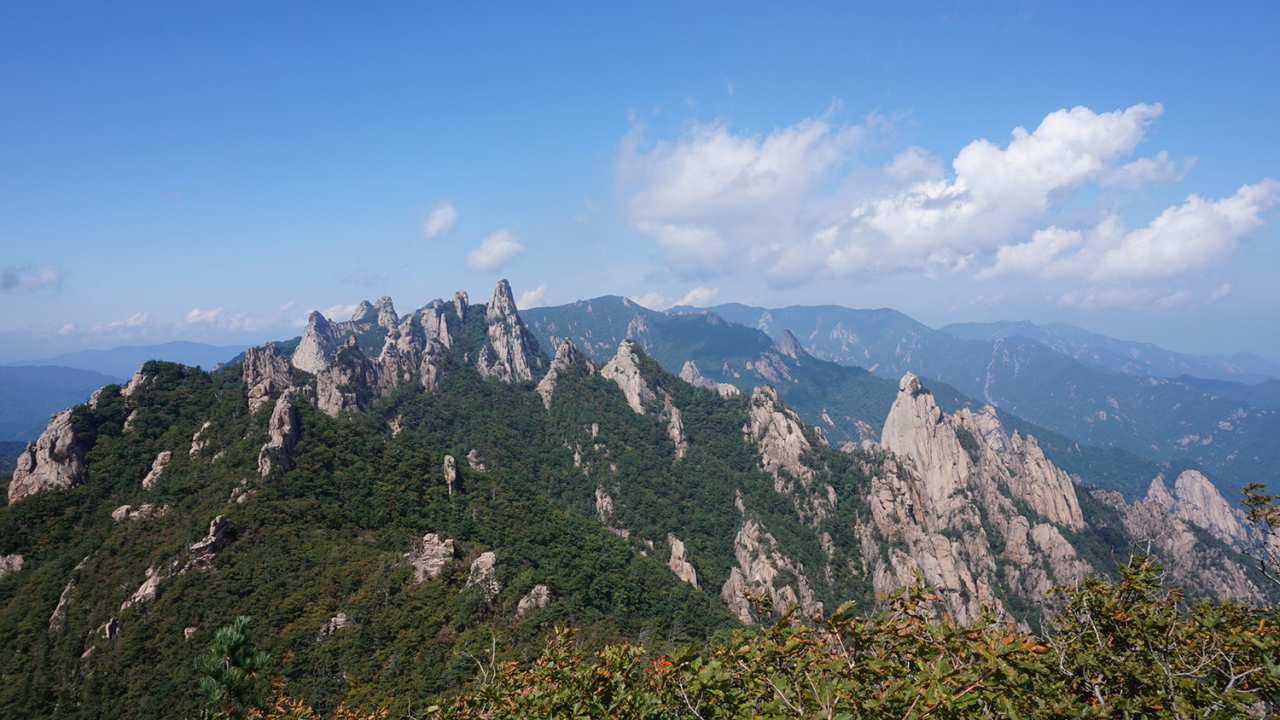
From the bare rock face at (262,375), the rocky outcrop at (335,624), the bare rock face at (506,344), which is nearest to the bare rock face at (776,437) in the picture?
the bare rock face at (506,344)

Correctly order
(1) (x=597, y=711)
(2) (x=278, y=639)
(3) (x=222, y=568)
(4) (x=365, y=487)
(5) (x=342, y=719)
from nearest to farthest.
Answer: (1) (x=597, y=711)
(5) (x=342, y=719)
(2) (x=278, y=639)
(3) (x=222, y=568)
(4) (x=365, y=487)

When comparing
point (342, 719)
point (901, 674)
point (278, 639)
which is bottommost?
point (278, 639)

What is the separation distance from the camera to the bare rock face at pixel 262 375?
72.2m

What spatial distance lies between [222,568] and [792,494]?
10744cm

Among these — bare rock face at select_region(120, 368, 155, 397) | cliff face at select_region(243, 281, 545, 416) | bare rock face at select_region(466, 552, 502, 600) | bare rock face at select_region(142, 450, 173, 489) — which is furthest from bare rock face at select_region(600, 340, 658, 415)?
bare rock face at select_region(142, 450, 173, 489)

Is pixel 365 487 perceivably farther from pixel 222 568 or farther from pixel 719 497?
pixel 719 497

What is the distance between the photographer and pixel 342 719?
19062mm

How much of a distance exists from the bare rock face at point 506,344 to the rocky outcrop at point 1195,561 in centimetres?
15755

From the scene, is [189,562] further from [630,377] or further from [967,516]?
[967,516]

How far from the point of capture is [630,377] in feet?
504

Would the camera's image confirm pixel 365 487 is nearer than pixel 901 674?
No

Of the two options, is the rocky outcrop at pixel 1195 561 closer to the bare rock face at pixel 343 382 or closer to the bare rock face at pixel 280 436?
the bare rock face at pixel 280 436

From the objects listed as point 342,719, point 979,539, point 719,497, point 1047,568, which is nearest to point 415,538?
point 342,719

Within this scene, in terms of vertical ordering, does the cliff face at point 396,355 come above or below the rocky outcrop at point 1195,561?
above
